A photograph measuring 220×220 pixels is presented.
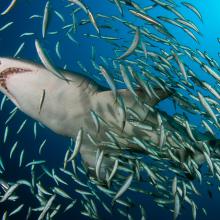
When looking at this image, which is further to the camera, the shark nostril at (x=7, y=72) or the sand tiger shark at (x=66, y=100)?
the sand tiger shark at (x=66, y=100)

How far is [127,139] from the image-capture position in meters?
5.41

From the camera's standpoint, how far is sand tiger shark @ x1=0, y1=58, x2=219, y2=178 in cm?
446

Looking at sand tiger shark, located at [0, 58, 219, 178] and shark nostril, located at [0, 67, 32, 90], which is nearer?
shark nostril, located at [0, 67, 32, 90]

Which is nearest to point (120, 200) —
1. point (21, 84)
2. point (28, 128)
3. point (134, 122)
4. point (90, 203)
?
point (90, 203)

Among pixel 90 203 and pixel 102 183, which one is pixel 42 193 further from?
pixel 102 183

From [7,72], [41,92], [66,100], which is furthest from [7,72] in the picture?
[66,100]

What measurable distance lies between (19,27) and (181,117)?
50.7m

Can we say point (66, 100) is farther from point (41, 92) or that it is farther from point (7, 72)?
point (7, 72)

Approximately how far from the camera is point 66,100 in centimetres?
501

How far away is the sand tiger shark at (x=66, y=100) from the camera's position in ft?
14.6

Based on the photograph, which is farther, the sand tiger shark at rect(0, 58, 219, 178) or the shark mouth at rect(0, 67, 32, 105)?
the sand tiger shark at rect(0, 58, 219, 178)

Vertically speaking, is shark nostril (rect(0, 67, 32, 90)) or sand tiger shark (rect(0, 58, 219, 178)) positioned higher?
shark nostril (rect(0, 67, 32, 90))

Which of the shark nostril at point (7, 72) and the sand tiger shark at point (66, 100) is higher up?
the shark nostril at point (7, 72)

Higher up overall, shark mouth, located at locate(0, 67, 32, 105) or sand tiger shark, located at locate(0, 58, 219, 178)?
shark mouth, located at locate(0, 67, 32, 105)
